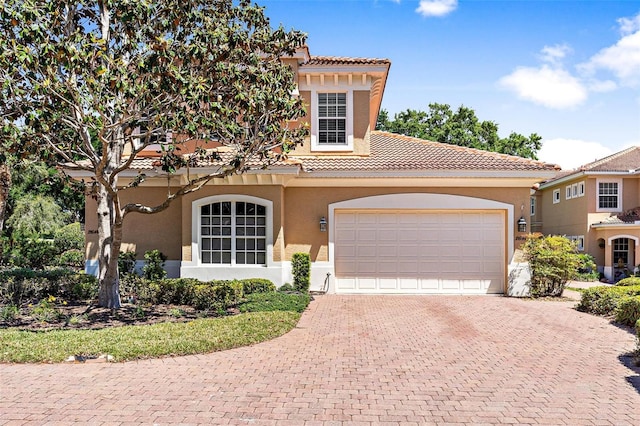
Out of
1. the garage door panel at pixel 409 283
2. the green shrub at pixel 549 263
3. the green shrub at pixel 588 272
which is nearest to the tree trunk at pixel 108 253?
the garage door panel at pixel 409 283

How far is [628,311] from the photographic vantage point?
995cm

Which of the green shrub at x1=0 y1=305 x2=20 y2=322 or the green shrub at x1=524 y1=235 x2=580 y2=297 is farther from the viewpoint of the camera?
the green shrub at x1=524 y1=235 x2=580 y2=297

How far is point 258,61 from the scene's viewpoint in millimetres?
10172

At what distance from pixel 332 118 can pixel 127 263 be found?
7827 mm

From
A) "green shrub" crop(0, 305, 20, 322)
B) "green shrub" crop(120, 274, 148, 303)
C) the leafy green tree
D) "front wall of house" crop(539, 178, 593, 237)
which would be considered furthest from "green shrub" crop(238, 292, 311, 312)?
the leafy green tree

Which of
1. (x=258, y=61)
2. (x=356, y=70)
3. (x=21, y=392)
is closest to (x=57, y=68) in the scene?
(x=258, y=61)

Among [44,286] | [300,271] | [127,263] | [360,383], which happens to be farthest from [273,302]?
[44,286]

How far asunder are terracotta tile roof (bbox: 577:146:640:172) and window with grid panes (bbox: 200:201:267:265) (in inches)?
705

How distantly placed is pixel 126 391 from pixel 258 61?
712 centimetres

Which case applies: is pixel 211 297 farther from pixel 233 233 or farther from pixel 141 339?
pixel 141 339

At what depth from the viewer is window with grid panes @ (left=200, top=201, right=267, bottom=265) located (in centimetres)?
1400

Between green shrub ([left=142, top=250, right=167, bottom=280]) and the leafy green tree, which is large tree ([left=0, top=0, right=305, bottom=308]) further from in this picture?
the leafy green tree

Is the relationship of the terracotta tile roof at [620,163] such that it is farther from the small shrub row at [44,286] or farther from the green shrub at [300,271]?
the small shrub row at [44,286]

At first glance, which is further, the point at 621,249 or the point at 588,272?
the point at 621,249
